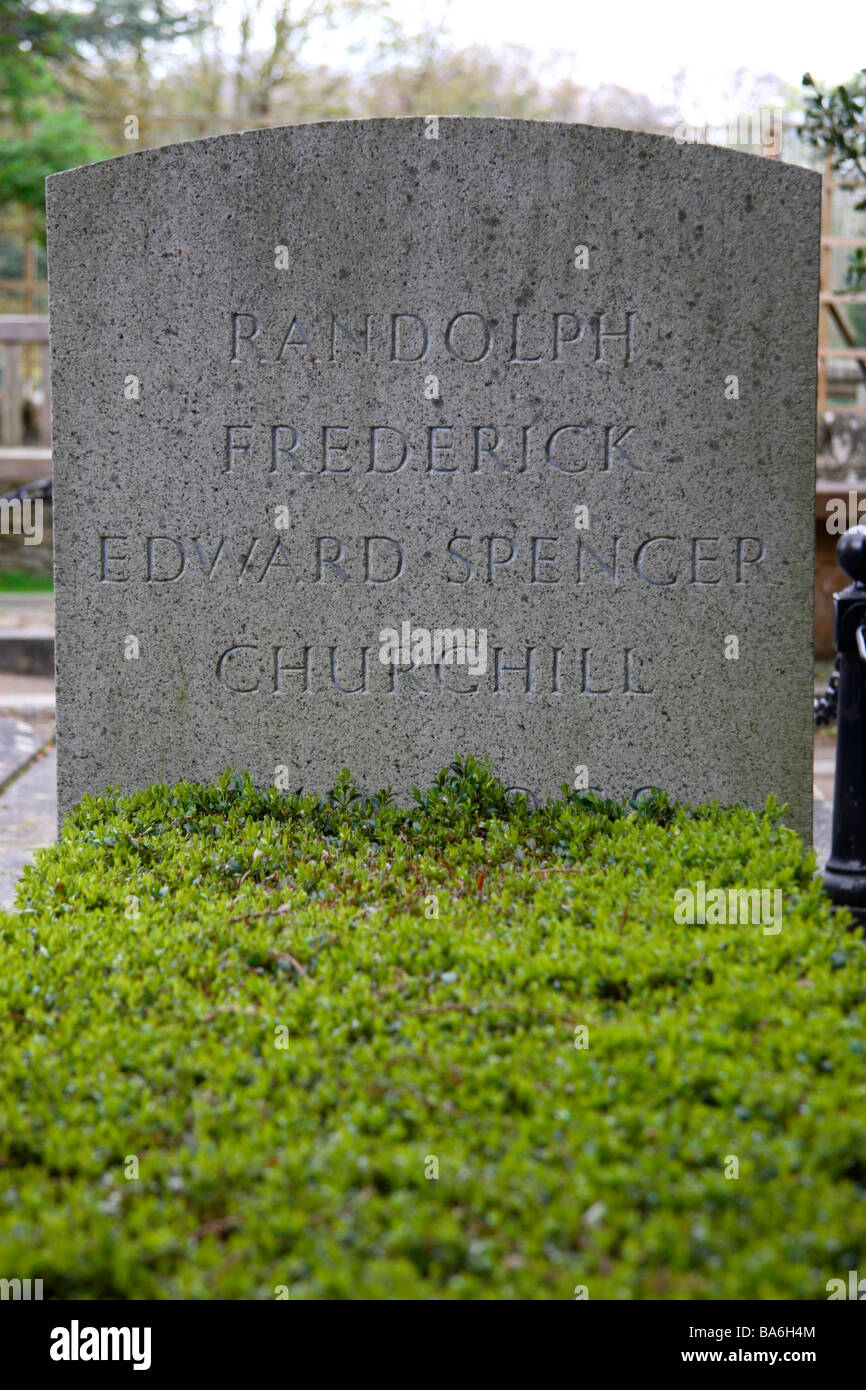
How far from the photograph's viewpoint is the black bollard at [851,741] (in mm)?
3869

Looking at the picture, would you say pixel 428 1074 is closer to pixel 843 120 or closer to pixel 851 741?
pixel 851 741

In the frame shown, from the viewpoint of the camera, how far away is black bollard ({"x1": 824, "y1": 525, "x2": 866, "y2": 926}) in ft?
12.7

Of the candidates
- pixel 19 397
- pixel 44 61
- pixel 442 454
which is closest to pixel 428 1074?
pixel 442 454

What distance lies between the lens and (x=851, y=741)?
3932mm

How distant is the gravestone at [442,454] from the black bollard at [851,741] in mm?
825

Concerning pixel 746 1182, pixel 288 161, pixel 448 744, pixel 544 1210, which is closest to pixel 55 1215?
pixel 544 1210

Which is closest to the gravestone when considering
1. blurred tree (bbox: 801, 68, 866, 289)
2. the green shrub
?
the green shrub

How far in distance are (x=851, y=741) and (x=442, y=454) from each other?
72.6 inches

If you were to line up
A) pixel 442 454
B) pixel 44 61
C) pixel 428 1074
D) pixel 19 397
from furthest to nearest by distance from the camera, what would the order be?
pixel 44 61 < pixel 19 397 < pixel 442 454 < pixel 428 1074

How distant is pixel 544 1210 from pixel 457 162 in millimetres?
3789

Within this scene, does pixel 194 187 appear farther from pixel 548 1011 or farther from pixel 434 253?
pixel 548 1011

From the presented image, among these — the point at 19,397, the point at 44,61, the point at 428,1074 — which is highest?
the point at 44,61

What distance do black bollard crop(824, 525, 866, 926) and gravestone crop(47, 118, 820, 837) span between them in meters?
0.83

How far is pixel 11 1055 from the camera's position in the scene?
8.98 ft
